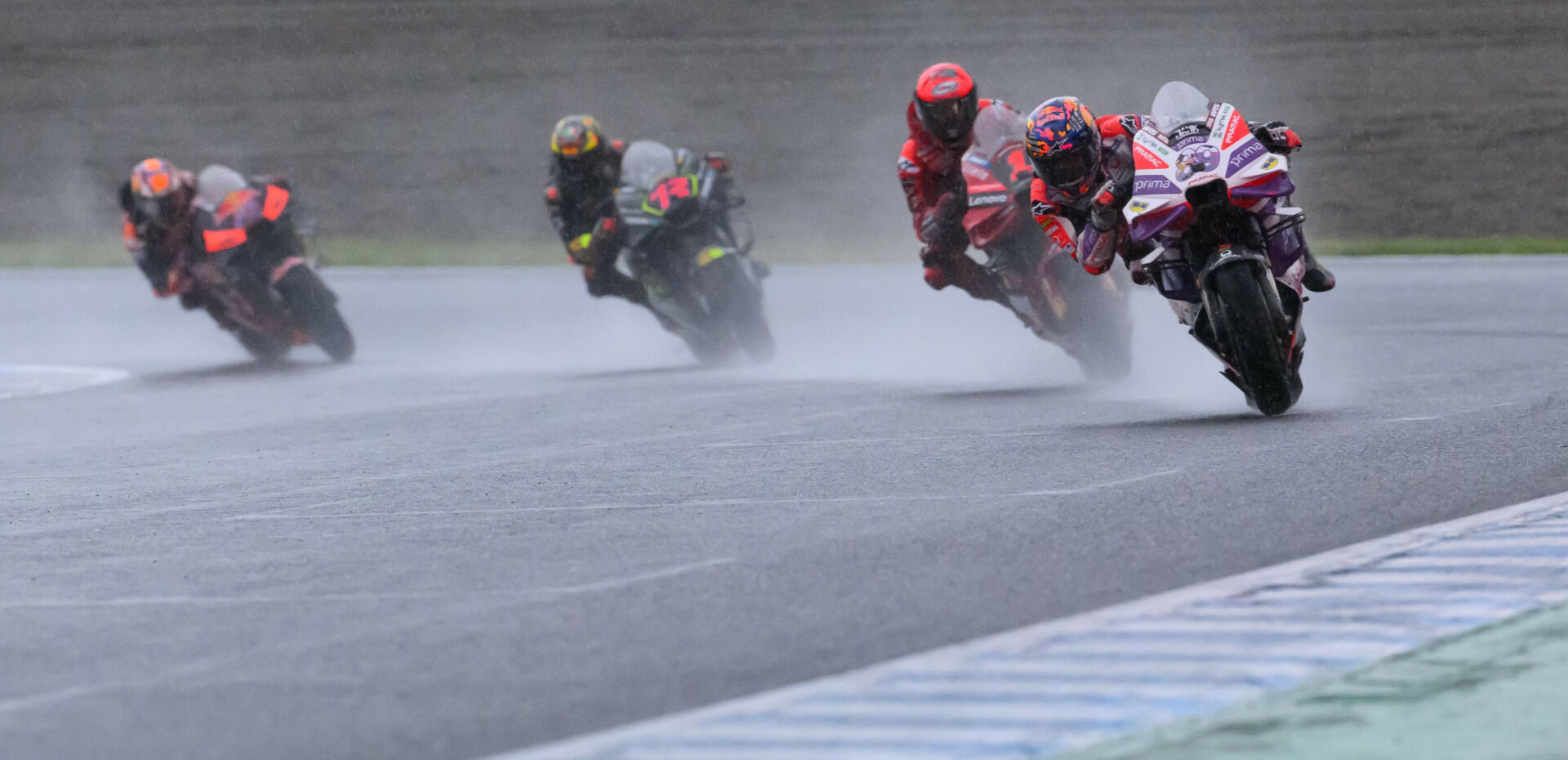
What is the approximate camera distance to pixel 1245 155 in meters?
9.16

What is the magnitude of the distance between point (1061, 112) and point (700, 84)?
21.3m

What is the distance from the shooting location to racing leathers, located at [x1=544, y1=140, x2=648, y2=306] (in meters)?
15.4

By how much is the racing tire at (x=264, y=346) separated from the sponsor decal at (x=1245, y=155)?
9552 millimetres

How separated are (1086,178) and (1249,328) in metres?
1.30

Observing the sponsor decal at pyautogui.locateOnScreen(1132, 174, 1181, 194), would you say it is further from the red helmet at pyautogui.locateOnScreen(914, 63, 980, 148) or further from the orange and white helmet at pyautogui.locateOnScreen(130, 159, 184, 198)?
the orange and white helmet at pyautogui.locateOnScreen(130, 159, 184, 198)

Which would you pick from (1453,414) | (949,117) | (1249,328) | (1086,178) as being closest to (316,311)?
(949,117)

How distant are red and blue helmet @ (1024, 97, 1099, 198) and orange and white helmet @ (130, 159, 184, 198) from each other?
27.7ft

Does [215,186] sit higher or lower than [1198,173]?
lower

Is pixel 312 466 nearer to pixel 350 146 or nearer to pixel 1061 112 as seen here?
pixel 1061 112

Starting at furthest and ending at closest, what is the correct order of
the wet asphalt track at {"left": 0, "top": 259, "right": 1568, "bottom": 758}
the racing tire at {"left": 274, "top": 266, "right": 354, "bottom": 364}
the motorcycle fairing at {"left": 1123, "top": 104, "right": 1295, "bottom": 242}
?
1. the racing tire at {"left": 274, "top": 266, "right": 354, "bottom": 364}
2. the motorcycle fairing at {"left": 1123, "top": 104, "right": 1295, "bottom": 242}
3. the wet asphalt track at {"left": 0, "top": 259, "right": 1568, "bottom": 758}

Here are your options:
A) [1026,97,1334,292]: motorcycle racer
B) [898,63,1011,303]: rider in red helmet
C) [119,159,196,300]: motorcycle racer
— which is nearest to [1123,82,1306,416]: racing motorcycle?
[1026,97,1334,292]: motorcycle racer

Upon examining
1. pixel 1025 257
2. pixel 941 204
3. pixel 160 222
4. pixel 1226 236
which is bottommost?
pixel 160 222

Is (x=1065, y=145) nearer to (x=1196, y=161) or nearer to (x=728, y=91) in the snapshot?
(x=1196, y=161)

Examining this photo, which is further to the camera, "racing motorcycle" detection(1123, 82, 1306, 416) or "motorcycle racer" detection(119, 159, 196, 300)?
"motorcycle racer" detection(119, 159, 196, 300)
